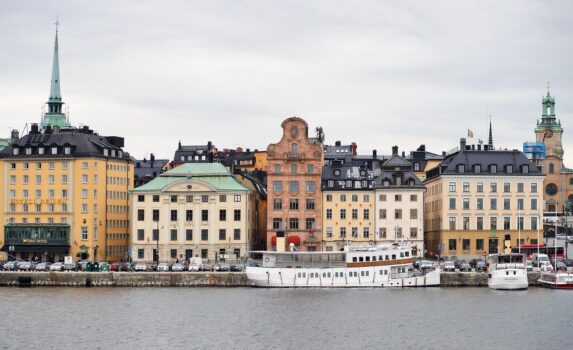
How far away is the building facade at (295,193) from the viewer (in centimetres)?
16462

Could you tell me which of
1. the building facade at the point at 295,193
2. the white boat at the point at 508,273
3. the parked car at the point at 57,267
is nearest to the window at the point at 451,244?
the building facade at the point at 295,193

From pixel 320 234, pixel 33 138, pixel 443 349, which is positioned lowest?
pixel 443 349

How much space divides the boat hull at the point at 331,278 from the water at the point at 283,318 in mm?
3044

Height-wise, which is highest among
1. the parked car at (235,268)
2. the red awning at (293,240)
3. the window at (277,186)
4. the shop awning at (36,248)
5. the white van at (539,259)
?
the window at (277,186)

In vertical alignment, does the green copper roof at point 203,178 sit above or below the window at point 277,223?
above

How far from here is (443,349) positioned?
87.9 meters

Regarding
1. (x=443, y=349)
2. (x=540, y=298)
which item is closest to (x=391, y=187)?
(x=540, y=298)

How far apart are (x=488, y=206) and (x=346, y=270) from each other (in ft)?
124

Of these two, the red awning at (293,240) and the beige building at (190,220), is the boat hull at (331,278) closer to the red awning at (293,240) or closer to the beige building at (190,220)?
the red awning at (293,240)

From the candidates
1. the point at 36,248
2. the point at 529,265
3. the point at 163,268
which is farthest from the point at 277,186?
the point at 529,265

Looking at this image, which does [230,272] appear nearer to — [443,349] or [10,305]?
[10,305]

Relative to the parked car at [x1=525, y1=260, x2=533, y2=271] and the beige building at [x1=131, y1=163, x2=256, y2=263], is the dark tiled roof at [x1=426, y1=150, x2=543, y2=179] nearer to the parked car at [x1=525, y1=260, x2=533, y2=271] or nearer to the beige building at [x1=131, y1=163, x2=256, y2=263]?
the parked car at [x1=525, y1=260, x2=533, y2=271]

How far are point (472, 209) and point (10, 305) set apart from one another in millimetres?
74347

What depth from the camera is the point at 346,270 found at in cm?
13912
